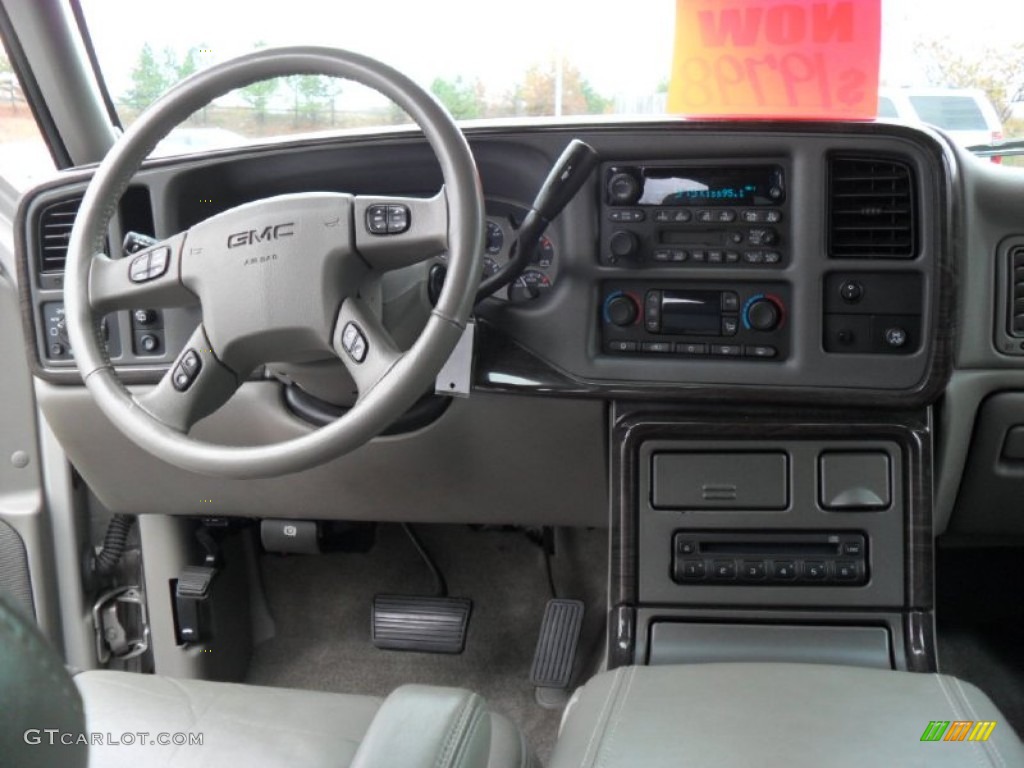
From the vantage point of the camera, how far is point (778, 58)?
147 cm

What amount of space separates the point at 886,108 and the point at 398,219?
794 millimetres

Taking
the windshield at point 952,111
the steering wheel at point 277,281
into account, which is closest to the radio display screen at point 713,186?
the windshield at point 952,111

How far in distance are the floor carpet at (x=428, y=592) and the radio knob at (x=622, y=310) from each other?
659mm

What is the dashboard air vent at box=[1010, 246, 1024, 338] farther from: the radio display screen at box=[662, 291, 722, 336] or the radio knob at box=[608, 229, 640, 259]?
the radio knob at box=[608, 229, 640, 259]

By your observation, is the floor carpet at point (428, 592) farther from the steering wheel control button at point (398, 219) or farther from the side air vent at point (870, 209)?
the steering wheel control button at point (398, 219)

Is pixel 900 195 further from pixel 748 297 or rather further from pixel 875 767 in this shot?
pixel 875 767

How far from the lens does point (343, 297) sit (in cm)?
128

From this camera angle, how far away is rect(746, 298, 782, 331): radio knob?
5.03 feet

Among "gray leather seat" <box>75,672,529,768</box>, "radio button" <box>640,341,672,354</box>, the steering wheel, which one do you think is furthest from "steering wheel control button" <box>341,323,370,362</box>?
"radio button" <box>640,341,672,354</box>

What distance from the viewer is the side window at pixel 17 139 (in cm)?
200

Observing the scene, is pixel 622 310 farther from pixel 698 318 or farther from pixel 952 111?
pixel 952 111

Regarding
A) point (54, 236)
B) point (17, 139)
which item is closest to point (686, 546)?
point (54, 236)

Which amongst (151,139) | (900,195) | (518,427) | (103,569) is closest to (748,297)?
(900,195)

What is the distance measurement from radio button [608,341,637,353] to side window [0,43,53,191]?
116 cm
